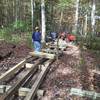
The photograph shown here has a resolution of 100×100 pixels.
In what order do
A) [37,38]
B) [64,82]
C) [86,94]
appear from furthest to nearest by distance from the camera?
[37,38]
[64,82]
[86,94]

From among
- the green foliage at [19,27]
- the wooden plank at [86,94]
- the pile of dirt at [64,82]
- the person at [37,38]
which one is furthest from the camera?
the green foliage at [19,27]

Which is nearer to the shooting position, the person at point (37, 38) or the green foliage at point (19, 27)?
the person at point (37, 38)

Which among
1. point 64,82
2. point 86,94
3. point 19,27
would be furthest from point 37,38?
point 19,27

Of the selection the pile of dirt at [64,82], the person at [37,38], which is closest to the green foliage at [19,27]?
the person at [37,38]

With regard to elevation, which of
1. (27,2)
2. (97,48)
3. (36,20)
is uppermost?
(27,2)

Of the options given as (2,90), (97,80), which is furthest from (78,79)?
(2,90)

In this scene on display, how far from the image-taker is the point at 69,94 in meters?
8.19

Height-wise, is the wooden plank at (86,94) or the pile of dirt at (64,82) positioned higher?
the wooden plank at (86,94)

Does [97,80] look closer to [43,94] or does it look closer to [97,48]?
[43,94]

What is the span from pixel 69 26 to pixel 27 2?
19996 mm

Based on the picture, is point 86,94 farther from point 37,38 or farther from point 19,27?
→ point 19,27

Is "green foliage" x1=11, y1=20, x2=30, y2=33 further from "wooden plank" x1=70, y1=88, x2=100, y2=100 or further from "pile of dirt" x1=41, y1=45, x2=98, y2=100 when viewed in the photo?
"wooden plank" x1=70, y1=88, x2=100, y2=100

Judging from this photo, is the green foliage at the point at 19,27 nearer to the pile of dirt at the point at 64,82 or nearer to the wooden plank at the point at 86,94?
the pile of dirt at the point at 64,82

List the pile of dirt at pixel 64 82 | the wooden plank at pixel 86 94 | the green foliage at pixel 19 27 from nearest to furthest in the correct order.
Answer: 1. the wooden plank at pixel 86 94
2. the pile of dirt at pixel 64 82
3. the green foliage at pixel 19 27
